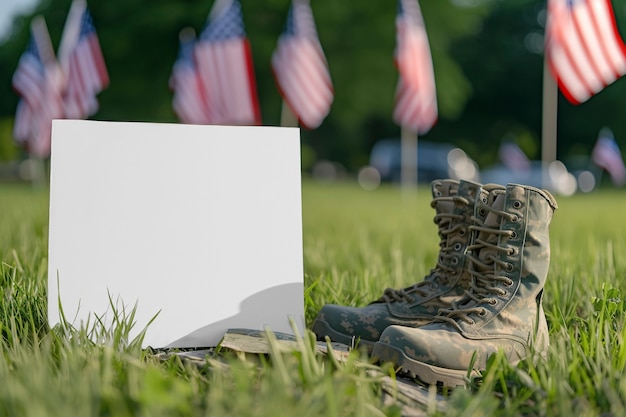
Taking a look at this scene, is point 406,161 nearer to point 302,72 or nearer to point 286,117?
point 286,117

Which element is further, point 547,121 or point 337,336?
point 547,121

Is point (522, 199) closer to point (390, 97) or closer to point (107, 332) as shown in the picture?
point (107, 332)

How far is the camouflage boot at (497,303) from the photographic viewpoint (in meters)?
1.92

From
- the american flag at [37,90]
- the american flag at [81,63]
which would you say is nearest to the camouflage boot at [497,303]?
the american flag at [81,63]

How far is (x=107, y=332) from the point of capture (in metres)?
1.89

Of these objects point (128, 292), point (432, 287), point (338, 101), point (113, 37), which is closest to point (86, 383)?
point (128, 292)

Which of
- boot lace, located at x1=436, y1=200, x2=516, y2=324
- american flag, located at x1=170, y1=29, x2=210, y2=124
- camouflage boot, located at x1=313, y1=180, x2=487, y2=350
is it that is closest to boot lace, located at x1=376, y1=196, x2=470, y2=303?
camouflage boot, located at x1=313, y1=180, x2=487, y2=350

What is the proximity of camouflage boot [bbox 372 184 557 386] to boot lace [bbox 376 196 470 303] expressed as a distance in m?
0.12

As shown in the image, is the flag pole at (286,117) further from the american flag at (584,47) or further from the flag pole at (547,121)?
the american flag at (584,47)

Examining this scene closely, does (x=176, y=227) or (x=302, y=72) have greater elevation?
(x=302, y=72)

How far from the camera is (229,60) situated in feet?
36.4

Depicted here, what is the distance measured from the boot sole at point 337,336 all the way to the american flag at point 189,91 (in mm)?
11767

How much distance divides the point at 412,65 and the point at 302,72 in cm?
182

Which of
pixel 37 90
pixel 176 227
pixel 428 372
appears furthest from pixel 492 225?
pixel 37 90
